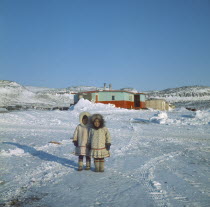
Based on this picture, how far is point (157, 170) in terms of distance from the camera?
18.5 ft

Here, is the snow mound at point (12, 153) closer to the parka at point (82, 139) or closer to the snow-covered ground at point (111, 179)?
the snow-covered ground at point (111, 179)

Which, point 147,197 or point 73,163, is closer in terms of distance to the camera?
point 147,197

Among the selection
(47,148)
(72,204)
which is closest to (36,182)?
(72,204)

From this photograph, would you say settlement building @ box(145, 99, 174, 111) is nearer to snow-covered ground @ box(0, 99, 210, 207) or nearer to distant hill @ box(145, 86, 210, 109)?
distant hill @ box(145, 86, 210, 109)

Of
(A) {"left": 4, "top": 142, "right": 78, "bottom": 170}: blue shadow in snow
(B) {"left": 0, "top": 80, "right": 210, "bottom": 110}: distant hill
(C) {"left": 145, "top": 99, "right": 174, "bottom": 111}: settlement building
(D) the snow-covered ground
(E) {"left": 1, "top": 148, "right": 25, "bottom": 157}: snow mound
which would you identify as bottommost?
(D) the snow-covered ground

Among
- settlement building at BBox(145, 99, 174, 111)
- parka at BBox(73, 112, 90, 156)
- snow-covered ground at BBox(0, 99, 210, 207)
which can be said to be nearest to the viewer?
snow-covered ground at BBox(0, 99, 210, 207)

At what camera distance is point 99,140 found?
5.29m

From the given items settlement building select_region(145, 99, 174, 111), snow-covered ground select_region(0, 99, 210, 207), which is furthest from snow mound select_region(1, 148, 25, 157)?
settlement building select_region(145, 99, 174, 111)

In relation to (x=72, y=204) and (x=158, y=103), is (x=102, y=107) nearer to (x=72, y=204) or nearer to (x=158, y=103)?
(x=158, y=103)

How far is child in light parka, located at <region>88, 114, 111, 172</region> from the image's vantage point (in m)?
5.27

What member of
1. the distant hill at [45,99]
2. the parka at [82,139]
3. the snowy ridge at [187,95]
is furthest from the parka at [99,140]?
the snowy ridge at [187,95]

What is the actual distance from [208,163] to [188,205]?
3355 mm

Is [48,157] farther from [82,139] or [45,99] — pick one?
[45,99]

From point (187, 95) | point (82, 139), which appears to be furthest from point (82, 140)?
point (187, 95)
